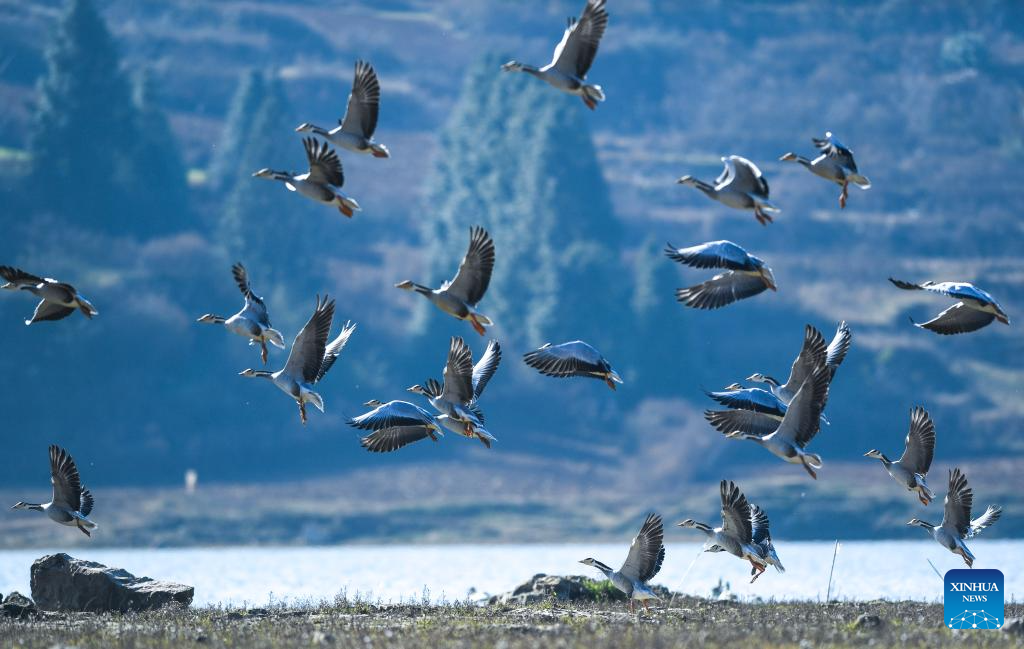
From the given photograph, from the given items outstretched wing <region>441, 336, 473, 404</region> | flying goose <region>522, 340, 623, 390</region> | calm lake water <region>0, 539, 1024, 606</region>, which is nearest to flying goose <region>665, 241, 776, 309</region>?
flying goose <region>522, 340, 623, 390</region>

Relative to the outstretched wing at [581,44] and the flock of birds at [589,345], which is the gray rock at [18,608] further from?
the outstretched wing at [581,44]

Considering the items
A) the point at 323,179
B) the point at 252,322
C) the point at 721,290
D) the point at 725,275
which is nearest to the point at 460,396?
the point at 252,322

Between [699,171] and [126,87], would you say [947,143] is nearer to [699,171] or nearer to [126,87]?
[699,171]

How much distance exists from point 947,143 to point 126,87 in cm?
7067

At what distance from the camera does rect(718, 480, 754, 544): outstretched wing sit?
2803 centimetres

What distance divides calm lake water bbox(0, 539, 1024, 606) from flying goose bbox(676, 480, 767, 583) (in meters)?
11.5

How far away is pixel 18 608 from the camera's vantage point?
31.1 meters

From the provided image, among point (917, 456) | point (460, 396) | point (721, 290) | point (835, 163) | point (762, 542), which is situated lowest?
point (762, 542)

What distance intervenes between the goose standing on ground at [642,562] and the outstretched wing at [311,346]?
5.44m

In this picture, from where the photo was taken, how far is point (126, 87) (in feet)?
403

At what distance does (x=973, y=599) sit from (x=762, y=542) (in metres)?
4.07

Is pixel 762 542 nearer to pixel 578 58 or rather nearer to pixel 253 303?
pixel 578 58

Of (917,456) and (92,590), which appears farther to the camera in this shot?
(92,590)

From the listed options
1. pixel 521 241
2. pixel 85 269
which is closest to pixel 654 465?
pixel 521 241
